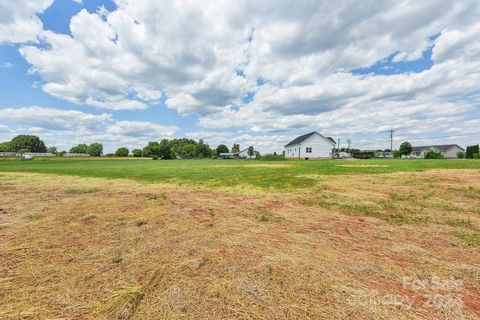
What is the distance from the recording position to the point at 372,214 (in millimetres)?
4848

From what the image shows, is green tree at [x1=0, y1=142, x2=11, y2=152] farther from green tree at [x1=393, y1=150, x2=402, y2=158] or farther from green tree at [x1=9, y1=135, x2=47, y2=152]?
green tree at [x1=393, y1=150, x2=402, y2=158]

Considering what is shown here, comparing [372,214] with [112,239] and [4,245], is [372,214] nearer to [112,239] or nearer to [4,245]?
[112,239]

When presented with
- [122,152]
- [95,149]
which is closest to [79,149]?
[95,149]

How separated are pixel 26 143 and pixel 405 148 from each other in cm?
16881

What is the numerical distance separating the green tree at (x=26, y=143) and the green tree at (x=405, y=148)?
165005 mm

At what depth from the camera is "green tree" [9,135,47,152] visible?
105562 mm

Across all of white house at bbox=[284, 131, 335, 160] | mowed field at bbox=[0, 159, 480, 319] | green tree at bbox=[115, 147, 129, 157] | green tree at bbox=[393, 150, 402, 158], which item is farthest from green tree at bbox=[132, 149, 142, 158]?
green tree at bbox=[393, 150, 402, 158]

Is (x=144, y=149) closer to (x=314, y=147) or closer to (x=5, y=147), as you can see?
(x=5, y=147)

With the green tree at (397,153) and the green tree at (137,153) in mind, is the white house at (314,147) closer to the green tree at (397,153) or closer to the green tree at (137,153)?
the green tree at (397,153)

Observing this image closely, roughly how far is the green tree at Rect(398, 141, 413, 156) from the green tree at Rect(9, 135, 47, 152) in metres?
165

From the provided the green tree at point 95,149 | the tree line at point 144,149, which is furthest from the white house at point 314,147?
the green tree at point 95,149

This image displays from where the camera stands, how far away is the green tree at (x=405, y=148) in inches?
2638

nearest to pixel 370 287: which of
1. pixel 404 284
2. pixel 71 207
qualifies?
pixel 404 284

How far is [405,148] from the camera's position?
67.2 meters
